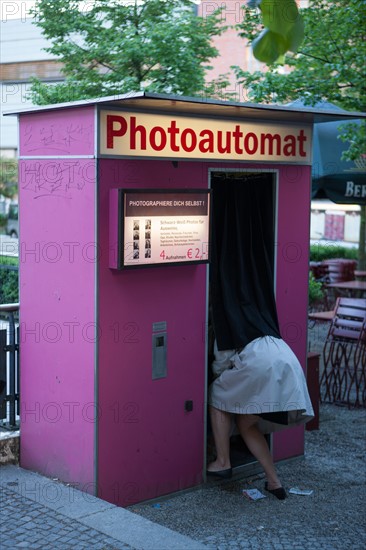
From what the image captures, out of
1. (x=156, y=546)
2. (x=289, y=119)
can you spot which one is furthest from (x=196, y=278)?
(x=156, y=546)

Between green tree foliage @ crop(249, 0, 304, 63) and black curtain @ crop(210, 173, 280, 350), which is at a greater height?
green tree foliage @ crop(249, 0, 304, 63)

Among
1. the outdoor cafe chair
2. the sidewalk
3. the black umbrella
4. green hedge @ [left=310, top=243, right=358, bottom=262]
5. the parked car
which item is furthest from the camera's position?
the parked car

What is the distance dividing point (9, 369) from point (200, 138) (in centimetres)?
237

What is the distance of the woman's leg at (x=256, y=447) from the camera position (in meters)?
6.52

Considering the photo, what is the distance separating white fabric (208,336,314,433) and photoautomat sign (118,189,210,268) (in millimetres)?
872

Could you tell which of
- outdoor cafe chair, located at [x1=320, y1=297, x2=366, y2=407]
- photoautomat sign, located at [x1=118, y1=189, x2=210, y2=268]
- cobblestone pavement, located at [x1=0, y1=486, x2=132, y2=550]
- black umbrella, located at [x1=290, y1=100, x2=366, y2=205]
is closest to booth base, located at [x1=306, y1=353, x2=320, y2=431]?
outdoor cafe chair, located at [x1=320, y1=297, x2=366, y2=407]

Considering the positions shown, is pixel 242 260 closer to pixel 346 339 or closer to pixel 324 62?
pixel 346 339

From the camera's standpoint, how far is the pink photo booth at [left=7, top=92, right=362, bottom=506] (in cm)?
581

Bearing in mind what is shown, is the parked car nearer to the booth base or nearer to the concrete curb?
the booth base

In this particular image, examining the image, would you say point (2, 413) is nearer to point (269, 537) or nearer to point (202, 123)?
point (269, 537)

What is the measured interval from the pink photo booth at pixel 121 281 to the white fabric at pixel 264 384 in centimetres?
24

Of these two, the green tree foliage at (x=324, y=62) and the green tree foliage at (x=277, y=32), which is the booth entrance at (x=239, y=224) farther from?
the green tree foliage at (x=324, y=62)

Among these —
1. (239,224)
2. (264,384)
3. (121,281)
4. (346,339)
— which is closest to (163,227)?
(121,281)

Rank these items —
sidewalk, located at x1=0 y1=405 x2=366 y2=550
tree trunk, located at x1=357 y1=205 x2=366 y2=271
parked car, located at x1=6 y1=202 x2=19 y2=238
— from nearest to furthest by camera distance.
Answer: sidewalk, located at x1=0 y1=405 x2=366 y2=550, tree trunk, located at x1=357 y1=205 x2=366 y2=271, parked car, located at x1=6 y1=202 x2=19 y2=238
